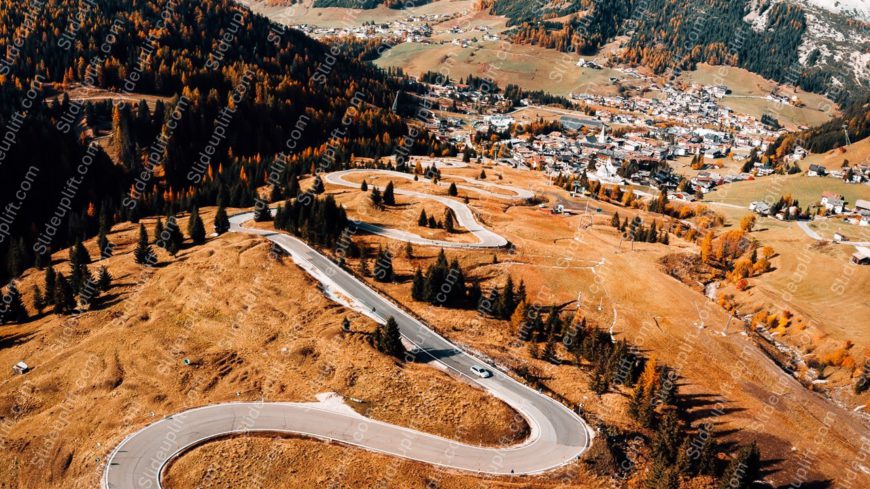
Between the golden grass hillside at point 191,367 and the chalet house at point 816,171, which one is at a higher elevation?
the chalet house at point 816,171

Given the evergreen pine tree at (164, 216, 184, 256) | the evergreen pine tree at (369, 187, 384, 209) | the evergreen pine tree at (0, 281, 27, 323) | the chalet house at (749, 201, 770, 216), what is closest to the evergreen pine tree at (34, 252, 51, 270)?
the evergreen pine tree at (0, 281, 27, 323)

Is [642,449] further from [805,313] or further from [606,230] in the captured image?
[606,230]

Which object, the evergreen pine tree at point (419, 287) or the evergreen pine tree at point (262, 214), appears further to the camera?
the evergreen pine tree at point (262, 214)

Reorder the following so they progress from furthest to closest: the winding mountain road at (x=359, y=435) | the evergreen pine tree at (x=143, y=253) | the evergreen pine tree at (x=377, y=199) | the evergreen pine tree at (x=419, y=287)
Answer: the evergreen pine tree at (x=377, y=199), the evergreen pine tree at (x=143, y=253), the evergreen pine tree at (x=419, y=287), the winding mountain road at (x=359, y=435)

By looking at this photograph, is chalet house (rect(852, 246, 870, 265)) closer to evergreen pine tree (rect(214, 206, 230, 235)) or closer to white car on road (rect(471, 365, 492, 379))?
white car on road (rect(471, 365, 492, 379))

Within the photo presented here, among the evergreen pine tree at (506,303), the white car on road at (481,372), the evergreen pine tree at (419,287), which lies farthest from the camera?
the evergreen pine tree at (419,287)

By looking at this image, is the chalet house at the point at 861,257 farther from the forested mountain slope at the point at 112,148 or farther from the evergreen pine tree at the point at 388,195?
the forested mountain slope at the point at 112,148

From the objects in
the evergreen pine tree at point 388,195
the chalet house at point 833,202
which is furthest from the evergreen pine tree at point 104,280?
the chalet house at point 833,202

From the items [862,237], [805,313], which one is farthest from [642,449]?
[862,237]

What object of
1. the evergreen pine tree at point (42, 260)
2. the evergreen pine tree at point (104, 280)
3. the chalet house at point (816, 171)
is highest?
the chalet house at point (816, 171)
